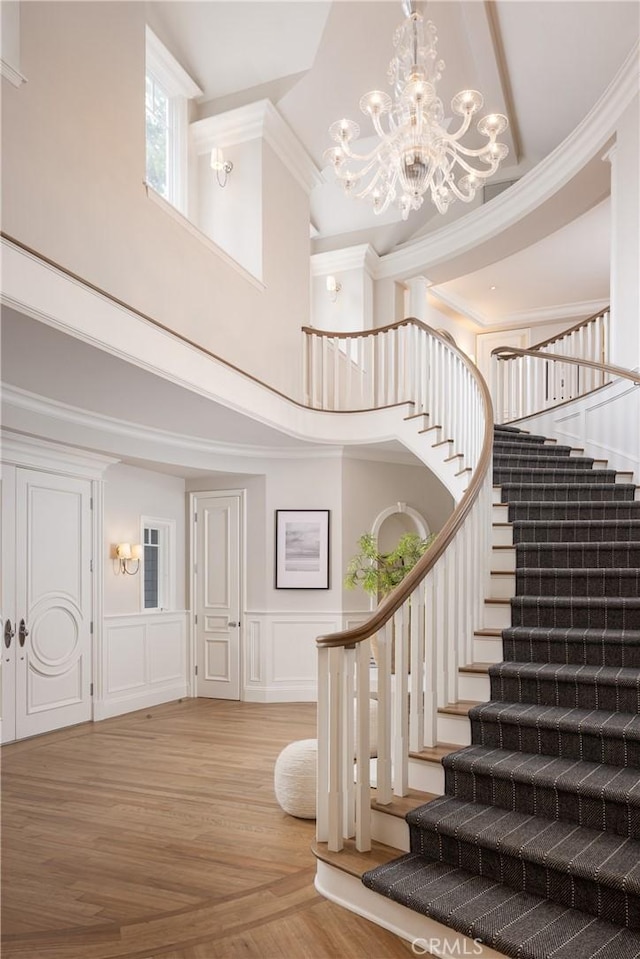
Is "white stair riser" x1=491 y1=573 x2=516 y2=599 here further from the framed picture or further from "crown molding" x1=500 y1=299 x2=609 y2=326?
"crown molding" x1=500 y1=299 x2=609 y2=326

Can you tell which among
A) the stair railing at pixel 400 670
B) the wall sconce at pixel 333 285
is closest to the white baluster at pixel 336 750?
the stair railing at pixel 400 670

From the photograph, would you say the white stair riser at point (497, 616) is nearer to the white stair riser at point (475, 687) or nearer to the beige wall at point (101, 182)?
the white stair riser at point (475, 687)

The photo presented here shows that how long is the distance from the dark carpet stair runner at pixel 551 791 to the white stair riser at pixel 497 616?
A: 4cm

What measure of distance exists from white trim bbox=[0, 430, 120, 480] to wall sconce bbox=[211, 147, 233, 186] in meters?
3.09

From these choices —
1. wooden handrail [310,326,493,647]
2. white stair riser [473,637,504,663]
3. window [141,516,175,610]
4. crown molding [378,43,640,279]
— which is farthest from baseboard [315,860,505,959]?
crown molding [378,43,640,279]

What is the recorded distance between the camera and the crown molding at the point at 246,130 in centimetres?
677

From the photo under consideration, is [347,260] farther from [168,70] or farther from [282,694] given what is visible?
[282,694]

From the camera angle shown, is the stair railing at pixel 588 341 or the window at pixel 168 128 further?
the stair railing at pixel 588 341

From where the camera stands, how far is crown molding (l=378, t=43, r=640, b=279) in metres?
6.02

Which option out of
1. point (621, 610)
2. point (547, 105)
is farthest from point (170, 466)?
point (547, 105)

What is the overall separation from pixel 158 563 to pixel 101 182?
451 centimetres

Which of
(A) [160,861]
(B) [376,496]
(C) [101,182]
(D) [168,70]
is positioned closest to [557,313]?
(B) [376,496]

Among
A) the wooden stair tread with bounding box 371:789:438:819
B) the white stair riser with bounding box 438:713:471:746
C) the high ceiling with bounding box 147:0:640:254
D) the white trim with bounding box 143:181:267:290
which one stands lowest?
the wooden stair tread with bounding box 371:789:438:819

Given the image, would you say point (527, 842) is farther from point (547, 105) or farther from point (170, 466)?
point (547, 105)
